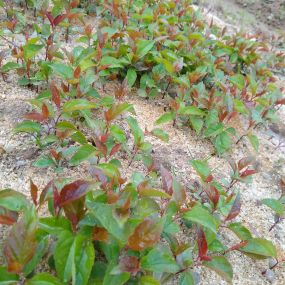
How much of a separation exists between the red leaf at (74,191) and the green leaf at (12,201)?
0.56 ft

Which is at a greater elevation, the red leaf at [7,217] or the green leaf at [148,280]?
the red leaf at [7,217]

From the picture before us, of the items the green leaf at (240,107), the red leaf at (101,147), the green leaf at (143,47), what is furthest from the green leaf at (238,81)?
the red leaf at (101,147)

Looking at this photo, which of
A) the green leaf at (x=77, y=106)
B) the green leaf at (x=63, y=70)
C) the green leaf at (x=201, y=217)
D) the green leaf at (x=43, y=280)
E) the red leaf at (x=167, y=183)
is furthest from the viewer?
the green leaf at (x=63, y=70)

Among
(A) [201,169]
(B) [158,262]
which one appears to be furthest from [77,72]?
(B) [158,262]

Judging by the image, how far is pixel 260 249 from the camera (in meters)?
1.64

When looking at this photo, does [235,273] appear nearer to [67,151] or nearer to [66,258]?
[66,258]

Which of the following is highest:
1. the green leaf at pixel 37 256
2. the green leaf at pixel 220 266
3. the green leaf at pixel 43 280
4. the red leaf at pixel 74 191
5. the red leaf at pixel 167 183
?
the red leaf at pixel 74 191

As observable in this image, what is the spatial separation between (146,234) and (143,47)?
170 cm

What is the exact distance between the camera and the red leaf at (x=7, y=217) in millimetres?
1281

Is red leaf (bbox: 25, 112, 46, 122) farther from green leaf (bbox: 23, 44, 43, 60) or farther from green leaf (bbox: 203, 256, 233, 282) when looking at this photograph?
green leaf (bbox: 203, 256, 233, 282)

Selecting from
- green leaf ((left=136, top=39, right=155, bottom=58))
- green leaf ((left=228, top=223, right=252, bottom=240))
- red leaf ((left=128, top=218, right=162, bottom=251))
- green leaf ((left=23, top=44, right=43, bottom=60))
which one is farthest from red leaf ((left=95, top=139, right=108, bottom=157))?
green leaf ((left=136, top=39, right=155, bottom=58))

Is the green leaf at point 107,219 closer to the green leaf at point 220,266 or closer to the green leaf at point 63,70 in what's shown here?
the green leaf at point 220,266

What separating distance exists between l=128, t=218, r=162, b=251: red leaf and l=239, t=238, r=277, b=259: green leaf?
603mm

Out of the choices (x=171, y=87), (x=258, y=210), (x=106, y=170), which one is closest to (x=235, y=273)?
(x=258, y=210)
